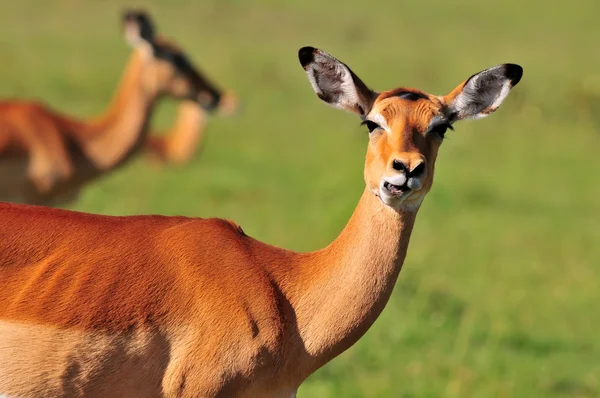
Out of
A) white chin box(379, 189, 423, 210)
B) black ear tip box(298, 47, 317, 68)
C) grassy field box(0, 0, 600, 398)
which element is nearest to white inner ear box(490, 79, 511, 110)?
white chin box(379, 189, 423, 210)

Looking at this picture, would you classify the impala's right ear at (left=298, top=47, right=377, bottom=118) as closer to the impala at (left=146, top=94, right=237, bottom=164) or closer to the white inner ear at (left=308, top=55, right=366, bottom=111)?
the white inner ear at (left=308, top=55, right=366, bottom=111)

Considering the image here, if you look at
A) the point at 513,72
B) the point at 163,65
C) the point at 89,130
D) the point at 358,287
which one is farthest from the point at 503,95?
the point at 163,65

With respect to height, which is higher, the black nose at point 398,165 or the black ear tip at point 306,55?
the black ear tip at point 306,55

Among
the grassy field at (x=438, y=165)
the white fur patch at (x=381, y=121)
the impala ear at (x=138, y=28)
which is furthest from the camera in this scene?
the impala ear at (x=138, y=28)

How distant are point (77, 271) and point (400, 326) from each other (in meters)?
4.21

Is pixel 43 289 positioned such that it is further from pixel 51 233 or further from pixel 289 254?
pixel 289 254

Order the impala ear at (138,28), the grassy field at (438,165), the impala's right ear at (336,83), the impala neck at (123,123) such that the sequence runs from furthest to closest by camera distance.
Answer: the impala ear at (138,28) → the impala neck at (123,123) → the grassy field at (438,165) → the impala's right ear at (336,83)

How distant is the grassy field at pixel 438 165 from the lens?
26.7 ft

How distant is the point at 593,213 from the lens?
13.7 meters

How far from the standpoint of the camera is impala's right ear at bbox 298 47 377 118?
471 centimetres

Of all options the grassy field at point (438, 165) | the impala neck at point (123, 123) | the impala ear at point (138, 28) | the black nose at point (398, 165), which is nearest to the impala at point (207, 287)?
the black nose at point (398, 165)

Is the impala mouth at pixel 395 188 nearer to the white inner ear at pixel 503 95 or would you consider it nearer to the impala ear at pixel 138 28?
the white inner ear at pixel 503 95

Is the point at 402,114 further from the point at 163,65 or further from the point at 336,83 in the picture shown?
the point at 163,65

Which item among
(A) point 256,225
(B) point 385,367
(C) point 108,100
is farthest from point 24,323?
(C) point 108,100
